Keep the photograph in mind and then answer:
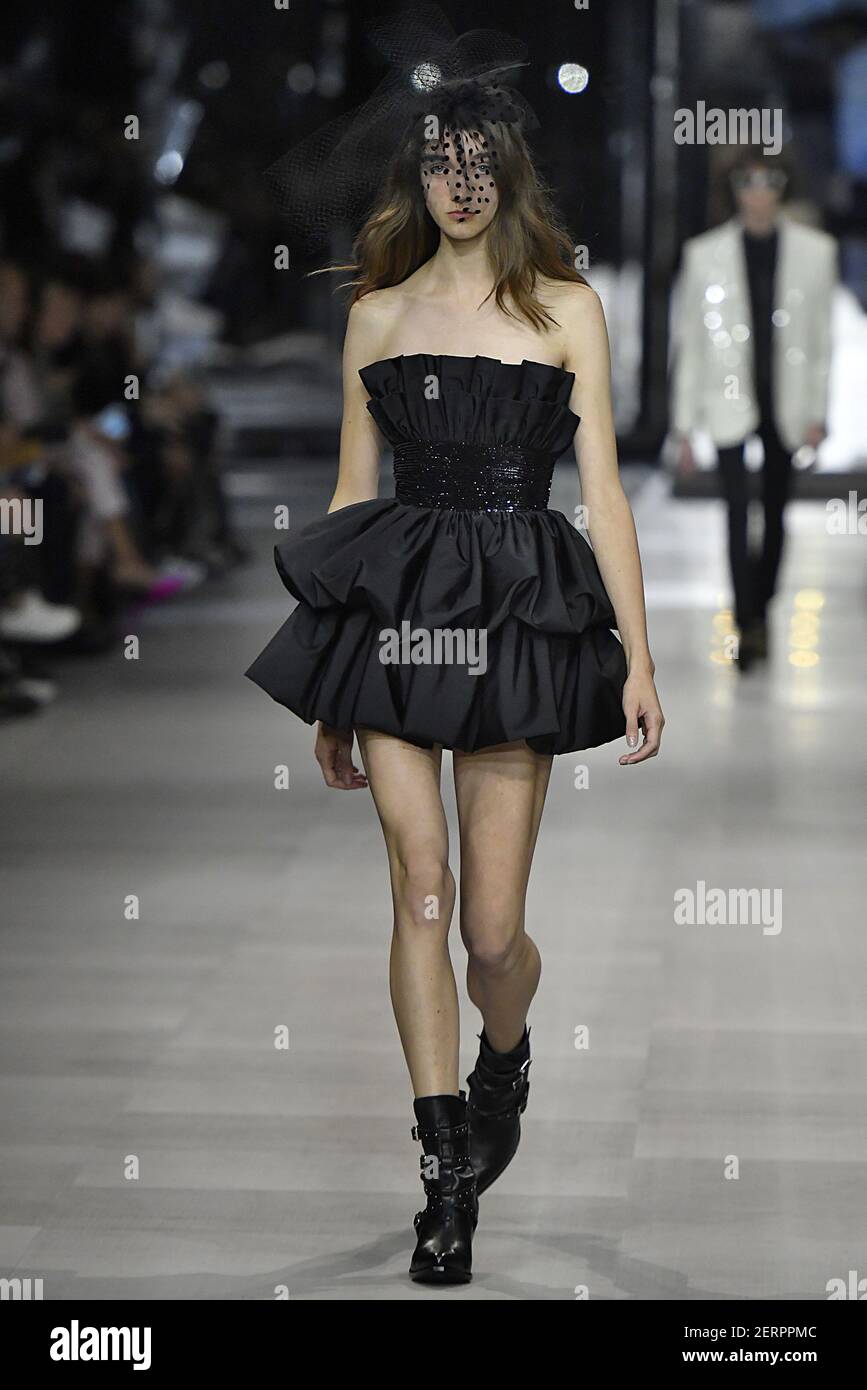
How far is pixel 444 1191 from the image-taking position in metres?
2.54

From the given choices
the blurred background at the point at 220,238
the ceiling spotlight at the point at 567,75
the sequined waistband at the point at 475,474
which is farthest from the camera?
the blurred background at the point at 220,238

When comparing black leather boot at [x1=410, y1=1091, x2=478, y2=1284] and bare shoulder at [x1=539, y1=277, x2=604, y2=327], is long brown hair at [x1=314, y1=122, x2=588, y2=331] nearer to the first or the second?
bare shoulder at [x1=539, y1=277, x2=604, y2=327]

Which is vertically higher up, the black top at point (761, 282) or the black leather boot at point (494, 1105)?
the black top at point (761, 282)

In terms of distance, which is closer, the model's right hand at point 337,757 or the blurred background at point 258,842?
the model's right hand at point 337,757

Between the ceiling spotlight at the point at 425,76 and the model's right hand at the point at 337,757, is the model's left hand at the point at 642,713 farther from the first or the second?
the ceiling spotlight at the point at 425,76

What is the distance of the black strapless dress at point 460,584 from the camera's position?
2.57 m

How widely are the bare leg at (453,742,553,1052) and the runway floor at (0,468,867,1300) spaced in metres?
0.37

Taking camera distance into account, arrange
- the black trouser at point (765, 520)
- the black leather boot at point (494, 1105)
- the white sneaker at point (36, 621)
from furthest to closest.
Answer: the black trouser at point (765, 520) < the white sneaker at point (36, 621) < the black leather boot at point (494, 1105)

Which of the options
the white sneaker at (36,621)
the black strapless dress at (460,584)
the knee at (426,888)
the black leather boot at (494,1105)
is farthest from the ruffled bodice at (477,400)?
the white sneaker at (36,621)

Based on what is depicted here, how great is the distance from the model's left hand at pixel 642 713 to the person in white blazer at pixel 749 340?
4292 millimetres

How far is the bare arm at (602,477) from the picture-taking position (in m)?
2.65

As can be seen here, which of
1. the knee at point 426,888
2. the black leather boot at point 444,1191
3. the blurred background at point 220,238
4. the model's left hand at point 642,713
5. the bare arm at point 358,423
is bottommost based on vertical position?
the black leather boot at point 444,1191

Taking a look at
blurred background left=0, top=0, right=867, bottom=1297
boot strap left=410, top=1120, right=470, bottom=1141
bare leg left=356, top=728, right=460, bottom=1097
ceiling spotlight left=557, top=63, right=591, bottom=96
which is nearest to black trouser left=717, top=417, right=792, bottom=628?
blurred background left=0, top=0, right=867, bottom=1297

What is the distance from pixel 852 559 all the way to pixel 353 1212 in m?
7.36
